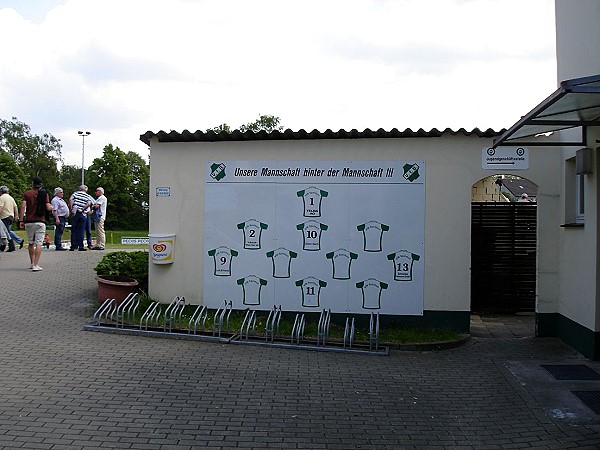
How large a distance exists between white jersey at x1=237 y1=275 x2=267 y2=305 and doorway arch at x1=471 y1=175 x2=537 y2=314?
441 cm

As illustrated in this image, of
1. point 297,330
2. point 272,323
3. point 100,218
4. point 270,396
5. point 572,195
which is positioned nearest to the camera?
point 270,396

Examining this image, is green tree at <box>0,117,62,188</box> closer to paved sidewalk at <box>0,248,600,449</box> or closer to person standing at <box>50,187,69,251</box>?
person standing at <box>50,187,69,251</box>

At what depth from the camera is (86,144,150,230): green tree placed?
7262 centimetres

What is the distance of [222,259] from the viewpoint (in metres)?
10.7

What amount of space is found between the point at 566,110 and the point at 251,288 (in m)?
5.72

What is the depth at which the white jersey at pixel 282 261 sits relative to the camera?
10539 millimetres

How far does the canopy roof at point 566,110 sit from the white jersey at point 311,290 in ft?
12.0

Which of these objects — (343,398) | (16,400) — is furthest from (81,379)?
(343,398)

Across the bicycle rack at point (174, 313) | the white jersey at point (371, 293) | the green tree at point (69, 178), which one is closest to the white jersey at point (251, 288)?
the bicycle rack at point (174, 313)

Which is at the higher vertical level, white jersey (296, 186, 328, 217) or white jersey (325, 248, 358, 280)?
white jersey (296, 186, 328, 217)

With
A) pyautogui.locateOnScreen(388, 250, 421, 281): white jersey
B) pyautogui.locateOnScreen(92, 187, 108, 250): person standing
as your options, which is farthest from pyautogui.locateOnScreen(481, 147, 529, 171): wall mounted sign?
pyautogui.locateOnScreen(92, 187, 108, 250): person standing

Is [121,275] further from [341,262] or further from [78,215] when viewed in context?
[78,215]

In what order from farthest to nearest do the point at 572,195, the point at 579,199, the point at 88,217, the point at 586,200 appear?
the point at 88,217 < the point at 572,195 < the point at 579,199 < the point at 586,200

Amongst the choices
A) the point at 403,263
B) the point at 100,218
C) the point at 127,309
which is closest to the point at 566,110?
the point at 403,263
